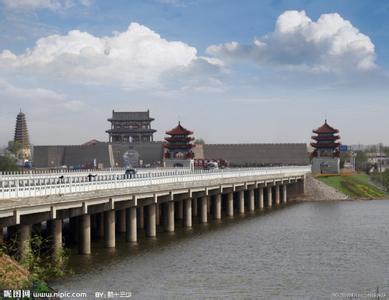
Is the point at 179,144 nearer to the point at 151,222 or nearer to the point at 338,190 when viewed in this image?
the point at 338,190

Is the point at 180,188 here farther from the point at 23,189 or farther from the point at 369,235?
the point at 23,189

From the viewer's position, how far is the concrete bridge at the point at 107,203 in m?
38.1

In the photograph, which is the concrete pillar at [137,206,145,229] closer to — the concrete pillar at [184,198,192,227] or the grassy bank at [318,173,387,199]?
the concrete pillar at [184,198,192,227]

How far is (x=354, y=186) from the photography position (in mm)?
119750

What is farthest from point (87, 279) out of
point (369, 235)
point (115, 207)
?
point (369, 235)

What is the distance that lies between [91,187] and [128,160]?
12694cm

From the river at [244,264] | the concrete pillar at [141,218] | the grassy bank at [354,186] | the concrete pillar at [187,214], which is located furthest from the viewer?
the grassy bank at [354,186]

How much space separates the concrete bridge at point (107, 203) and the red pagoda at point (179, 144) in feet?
195

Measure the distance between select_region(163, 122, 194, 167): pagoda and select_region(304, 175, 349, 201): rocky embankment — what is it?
4806 cm

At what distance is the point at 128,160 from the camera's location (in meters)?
172

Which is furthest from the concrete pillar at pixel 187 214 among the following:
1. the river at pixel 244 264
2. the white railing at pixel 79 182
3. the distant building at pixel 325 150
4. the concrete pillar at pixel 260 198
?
the distant building at pixel 325 150

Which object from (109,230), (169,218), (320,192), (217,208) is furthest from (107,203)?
(320,192)

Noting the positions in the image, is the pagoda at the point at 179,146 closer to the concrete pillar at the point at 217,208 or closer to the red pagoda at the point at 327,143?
the red pagoda at the point at 327,143

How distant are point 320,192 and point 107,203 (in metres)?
69.7
